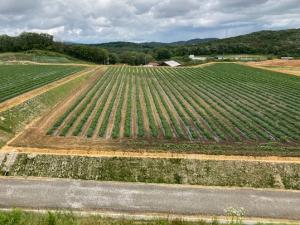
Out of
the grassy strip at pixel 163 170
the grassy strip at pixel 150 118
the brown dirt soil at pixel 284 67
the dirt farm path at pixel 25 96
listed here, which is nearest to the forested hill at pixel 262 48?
the brown dirt soil at pixel 284 67

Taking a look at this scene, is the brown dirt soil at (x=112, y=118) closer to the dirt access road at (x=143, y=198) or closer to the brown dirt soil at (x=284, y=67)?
the dirt access road at (x=143, y=198)

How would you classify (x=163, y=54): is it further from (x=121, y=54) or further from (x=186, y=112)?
(x=186, y=112)

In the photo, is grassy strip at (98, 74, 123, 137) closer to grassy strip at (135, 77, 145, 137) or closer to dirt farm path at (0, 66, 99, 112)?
grassy strip at (135, 77, 145, 137)

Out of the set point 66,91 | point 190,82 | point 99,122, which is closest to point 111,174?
point 99,122

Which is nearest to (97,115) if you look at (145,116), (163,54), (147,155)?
(145,116)

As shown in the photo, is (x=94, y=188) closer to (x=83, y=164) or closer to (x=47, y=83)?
(x=83, y=164)
